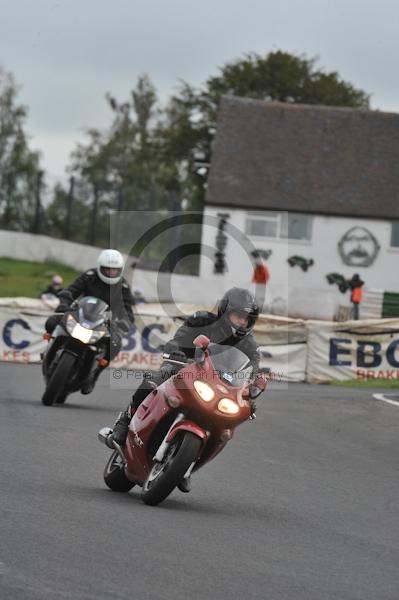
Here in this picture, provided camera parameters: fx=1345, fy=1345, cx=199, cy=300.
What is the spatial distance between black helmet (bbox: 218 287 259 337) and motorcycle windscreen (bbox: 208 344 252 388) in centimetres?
16

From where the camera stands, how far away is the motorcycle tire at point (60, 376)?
14938 mm

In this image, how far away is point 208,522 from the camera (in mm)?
8539

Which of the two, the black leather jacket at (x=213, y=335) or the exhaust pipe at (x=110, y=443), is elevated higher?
the black leather jacket at (x=213, y=335)

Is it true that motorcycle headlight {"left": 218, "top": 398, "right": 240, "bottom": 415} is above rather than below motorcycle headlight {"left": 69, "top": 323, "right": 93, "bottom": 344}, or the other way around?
below

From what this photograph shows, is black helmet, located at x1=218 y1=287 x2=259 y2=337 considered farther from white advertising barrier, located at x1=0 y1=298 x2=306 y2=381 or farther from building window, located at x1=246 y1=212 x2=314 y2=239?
building window, located at x1=246 y1=212 x2=314 y2=239

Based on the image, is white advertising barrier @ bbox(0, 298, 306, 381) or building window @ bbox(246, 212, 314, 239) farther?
building window @ bbox(246, 212, 314, 239)

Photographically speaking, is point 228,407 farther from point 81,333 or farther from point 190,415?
point 81,333

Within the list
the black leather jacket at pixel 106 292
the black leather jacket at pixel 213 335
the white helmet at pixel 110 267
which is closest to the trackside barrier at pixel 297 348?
the black leather jacket at pixel 106 292

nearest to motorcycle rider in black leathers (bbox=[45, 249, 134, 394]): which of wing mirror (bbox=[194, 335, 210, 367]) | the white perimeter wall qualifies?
wing mirror (bbox=[194, 335, 210, 367])

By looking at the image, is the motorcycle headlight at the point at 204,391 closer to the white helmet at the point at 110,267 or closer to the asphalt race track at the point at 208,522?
the asphalt race track at the point at 208,522

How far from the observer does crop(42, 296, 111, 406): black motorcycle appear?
1509 cm

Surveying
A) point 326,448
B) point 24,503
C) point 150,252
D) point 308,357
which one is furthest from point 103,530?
point 150,252

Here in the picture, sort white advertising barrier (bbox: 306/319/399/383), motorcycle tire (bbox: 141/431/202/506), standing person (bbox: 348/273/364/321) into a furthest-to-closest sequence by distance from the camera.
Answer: standing person (bbox: 348/273/364/321)
white advertising barrier (bbox: 306/319/399/383)
motorcycle tire (bbox: 141/431/202/506)

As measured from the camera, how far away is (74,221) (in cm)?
5075
